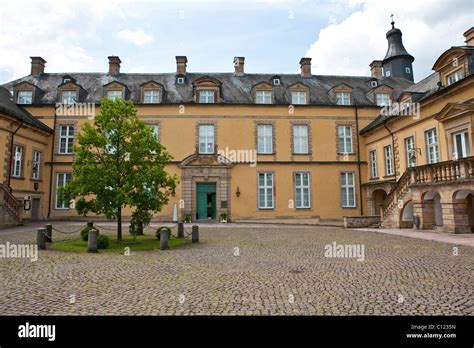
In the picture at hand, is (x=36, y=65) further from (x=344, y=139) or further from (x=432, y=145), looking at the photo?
(x=432, y=145)

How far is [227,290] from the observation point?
5.75 meters

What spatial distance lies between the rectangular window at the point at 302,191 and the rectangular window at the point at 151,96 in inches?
484

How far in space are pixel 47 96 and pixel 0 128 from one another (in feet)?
22.8

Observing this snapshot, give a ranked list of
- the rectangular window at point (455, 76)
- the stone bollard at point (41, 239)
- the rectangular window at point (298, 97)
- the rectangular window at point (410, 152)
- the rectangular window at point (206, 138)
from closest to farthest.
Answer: the stone bollard at point (41, 239)
the rectangular window at point (455, 76)
the rectangular window at point (410, 152)
the rectangular window at point (206, 138)
the rectangular window at point (298, 97)

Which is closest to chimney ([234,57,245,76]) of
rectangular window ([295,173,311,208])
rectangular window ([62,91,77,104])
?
rectangular window ([295,173,311,208])

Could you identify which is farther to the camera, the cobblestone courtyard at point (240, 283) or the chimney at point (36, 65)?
the chimney at point (36, 65)

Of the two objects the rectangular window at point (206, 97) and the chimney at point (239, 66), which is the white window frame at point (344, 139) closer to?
the chimney at point (239, 66)

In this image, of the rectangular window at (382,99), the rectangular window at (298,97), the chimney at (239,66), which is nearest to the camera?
the rectangular window at (298,97)

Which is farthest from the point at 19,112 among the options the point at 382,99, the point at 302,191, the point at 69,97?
the point at 382,99

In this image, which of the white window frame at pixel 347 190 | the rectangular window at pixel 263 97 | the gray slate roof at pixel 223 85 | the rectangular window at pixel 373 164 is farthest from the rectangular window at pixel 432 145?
the rectangular window at pixel 263 97

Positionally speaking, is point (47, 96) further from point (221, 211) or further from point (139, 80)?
point (221, 211)

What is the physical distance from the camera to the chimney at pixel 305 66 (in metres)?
28.8

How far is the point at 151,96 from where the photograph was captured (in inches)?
975
